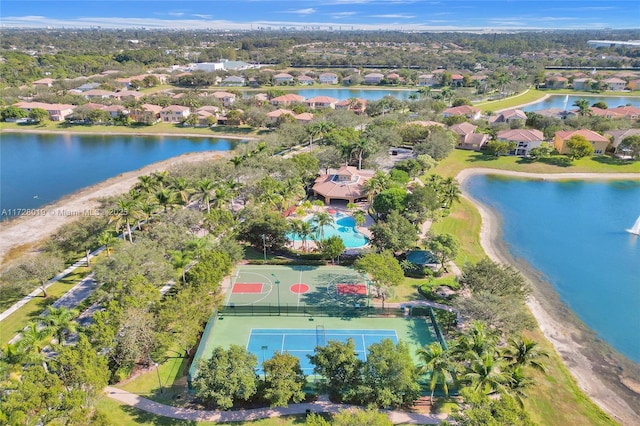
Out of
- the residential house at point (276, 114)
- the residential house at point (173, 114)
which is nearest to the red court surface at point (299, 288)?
the residential house at point (276, 114)

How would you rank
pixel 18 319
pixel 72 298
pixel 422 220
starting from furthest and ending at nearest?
pixel 422 220, pixel 72 298, pixel 18 319

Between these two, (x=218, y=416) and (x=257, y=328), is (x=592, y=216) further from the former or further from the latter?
(x=218, y=416)

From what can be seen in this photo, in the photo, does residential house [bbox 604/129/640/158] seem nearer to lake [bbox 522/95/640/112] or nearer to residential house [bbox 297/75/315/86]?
lake [bbox 522/95/640/112]

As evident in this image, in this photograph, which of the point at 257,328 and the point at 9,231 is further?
the point at 9,231

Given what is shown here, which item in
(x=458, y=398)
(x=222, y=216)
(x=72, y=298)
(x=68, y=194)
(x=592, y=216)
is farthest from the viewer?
(x=68, y=194)

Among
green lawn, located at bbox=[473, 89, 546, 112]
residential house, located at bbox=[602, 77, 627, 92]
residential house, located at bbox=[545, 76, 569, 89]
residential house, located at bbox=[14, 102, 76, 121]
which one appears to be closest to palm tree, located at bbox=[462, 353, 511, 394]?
green lawn, located at bbox=[473, 89, 546, 112]

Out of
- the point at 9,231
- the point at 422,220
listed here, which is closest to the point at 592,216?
the point at 422,220

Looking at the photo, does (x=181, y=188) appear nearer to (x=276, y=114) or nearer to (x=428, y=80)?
(x=276, y=114)
